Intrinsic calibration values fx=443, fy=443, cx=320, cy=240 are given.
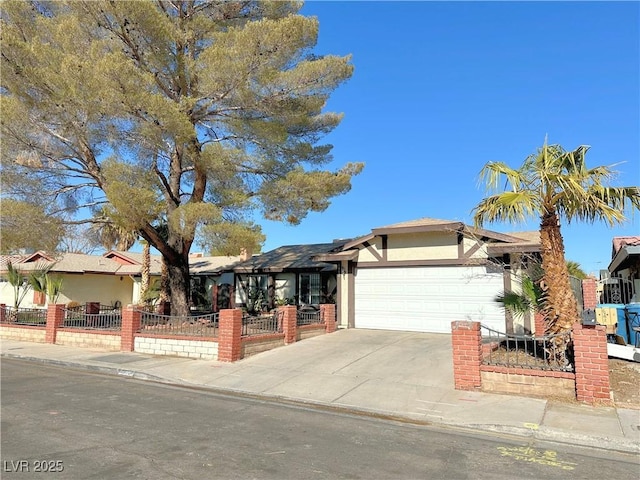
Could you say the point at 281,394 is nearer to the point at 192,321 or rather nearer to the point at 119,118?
the point at 192,321

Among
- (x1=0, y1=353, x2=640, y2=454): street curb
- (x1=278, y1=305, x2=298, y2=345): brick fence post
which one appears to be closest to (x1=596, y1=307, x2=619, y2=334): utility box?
(x1=0, y1=353, x2=640, y2=454): street curb

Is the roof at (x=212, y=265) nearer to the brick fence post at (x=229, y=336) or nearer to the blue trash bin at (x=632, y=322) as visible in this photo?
the brick fence post at (x=229, y=336)

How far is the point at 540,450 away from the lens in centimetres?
576

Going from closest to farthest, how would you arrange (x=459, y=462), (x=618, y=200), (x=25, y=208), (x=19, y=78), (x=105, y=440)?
(x=459, y=462) → (x=105, y=440) → (x=618, y=200) → (x=19, y=78) → (x=25, y=208)

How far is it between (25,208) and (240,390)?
33.4 ft

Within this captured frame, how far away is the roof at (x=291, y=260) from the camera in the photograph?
21.1 m

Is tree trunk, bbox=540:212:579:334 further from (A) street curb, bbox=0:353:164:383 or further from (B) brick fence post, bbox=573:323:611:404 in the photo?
(A) street curb, bbox=0:353:164:383

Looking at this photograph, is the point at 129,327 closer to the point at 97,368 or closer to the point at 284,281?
the point at 97,368

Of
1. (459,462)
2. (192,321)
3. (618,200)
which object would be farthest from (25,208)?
(618,200)

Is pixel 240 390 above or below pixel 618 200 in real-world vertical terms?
below

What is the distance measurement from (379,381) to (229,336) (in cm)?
433

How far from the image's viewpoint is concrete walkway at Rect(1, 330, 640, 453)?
6.62 meters

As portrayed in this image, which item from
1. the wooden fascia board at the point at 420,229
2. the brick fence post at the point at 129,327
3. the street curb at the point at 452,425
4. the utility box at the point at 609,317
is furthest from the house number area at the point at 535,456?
the brick fence post at the point at 129,327

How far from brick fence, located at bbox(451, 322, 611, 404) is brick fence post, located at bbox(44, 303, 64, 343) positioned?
14.2 meters
